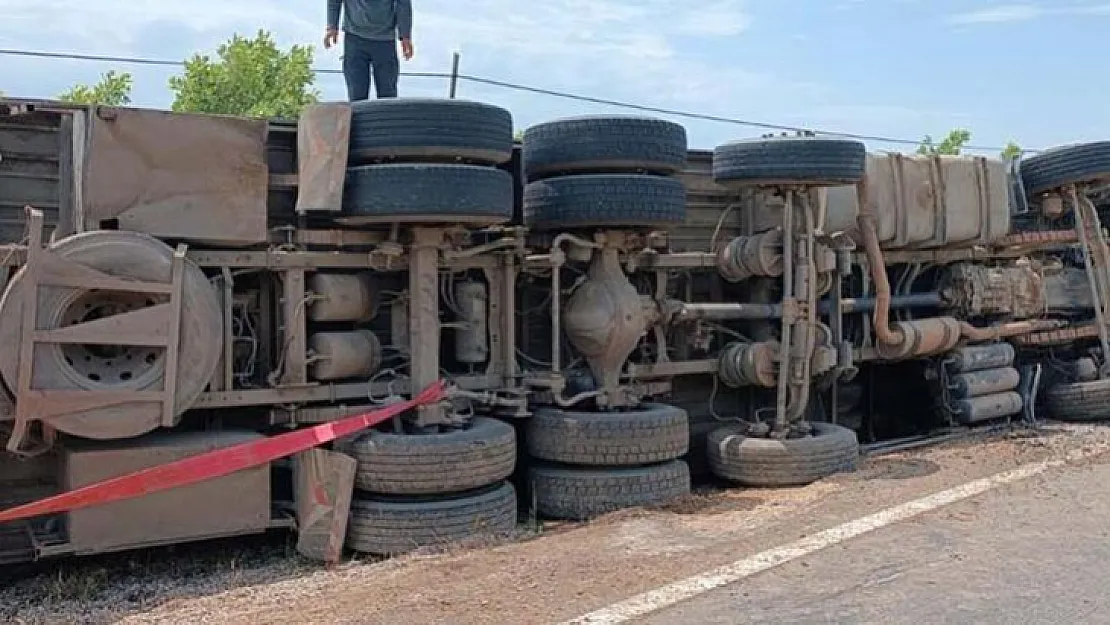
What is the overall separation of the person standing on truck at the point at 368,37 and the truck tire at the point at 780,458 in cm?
328

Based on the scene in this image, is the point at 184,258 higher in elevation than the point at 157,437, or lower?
higher

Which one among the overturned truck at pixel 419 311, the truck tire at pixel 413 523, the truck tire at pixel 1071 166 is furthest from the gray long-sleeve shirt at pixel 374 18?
the truck tire at pixel 1071 166

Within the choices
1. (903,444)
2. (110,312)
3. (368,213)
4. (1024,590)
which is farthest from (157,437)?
(903,444)

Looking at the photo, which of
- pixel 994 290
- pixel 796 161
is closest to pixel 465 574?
pixel 796 161

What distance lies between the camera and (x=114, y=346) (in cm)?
544

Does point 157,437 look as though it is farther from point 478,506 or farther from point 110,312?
point 478,506

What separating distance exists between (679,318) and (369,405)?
92.2 inches

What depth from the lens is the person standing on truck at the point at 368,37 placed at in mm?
7516

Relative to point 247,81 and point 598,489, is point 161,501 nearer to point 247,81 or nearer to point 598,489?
point 598,489

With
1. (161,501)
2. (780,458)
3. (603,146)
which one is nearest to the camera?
(161,501)

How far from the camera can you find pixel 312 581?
5.15 metres

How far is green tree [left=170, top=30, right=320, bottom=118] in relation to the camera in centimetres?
3925

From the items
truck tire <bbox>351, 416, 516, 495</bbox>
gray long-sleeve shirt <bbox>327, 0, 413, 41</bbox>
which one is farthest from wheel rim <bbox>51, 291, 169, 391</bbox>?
gray long-sleeve shirt <bbox>327, 0, 413, 41</bbox>

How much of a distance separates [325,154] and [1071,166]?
273 inches
